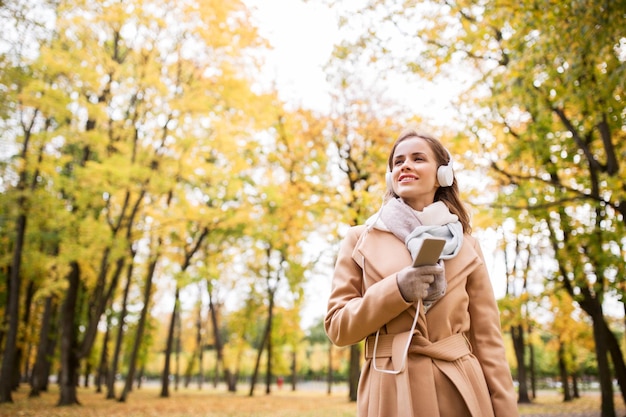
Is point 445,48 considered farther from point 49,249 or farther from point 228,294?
point 228,294

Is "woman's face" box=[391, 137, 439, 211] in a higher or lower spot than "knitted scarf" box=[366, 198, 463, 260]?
higher

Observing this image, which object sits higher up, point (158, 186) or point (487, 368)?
point (158, 186)

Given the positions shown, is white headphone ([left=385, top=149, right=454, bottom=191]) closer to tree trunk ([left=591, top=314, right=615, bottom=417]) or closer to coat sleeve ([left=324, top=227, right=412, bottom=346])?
coat sleeve ([left=324, top=227, right=412, bottom=346])

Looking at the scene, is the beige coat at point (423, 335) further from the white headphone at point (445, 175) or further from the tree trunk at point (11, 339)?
the tree trunk at point (11, 339)

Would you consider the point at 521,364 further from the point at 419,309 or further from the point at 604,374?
the point at 419,309

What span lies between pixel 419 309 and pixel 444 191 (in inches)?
26.7

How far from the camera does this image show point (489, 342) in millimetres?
1936

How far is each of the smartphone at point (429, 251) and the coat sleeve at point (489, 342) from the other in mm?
485

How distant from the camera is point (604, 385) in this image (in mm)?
10586

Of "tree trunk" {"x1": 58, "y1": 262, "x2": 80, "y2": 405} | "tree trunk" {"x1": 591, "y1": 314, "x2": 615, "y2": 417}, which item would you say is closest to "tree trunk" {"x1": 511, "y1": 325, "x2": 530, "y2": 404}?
"tree trunk" {"x1": 591, "y1": 314, "x2": 615, "y2": 417}

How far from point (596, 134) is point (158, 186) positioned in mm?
9835

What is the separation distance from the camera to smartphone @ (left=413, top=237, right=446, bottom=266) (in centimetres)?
156

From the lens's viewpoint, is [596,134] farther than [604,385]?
No

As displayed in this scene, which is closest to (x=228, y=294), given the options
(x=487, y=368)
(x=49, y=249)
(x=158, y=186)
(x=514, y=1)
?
(x=49, y=249)
